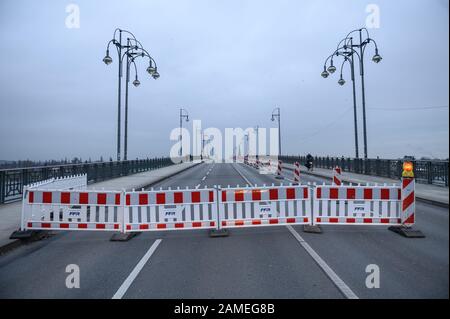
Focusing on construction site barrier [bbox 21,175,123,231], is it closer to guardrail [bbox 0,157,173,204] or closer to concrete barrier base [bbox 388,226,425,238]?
guardrail [bbox 0,157,173,204]

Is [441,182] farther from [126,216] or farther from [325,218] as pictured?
[126,216]

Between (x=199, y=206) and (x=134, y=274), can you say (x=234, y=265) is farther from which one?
(x=199, y=206)

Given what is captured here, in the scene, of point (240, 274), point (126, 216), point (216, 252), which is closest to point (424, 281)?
point (240, 274)

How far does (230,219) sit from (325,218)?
8.07 ft

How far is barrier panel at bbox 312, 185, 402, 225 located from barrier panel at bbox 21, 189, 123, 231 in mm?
5033

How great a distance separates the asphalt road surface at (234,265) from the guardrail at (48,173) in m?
5.17

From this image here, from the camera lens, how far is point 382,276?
4.52 meters

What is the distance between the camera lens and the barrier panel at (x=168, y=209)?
24.0ft

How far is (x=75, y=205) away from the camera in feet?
24.2

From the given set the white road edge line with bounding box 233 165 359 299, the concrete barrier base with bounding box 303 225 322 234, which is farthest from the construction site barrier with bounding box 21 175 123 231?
the concrete barrier base with bounding box 303 225 322 234

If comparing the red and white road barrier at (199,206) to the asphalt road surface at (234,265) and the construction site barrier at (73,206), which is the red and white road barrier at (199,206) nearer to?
the construction site barrier at (73,206)

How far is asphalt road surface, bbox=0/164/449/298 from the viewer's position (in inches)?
159

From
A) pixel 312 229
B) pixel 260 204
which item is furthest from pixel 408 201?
pixel 260 204

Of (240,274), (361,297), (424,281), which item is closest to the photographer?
(361,297)
